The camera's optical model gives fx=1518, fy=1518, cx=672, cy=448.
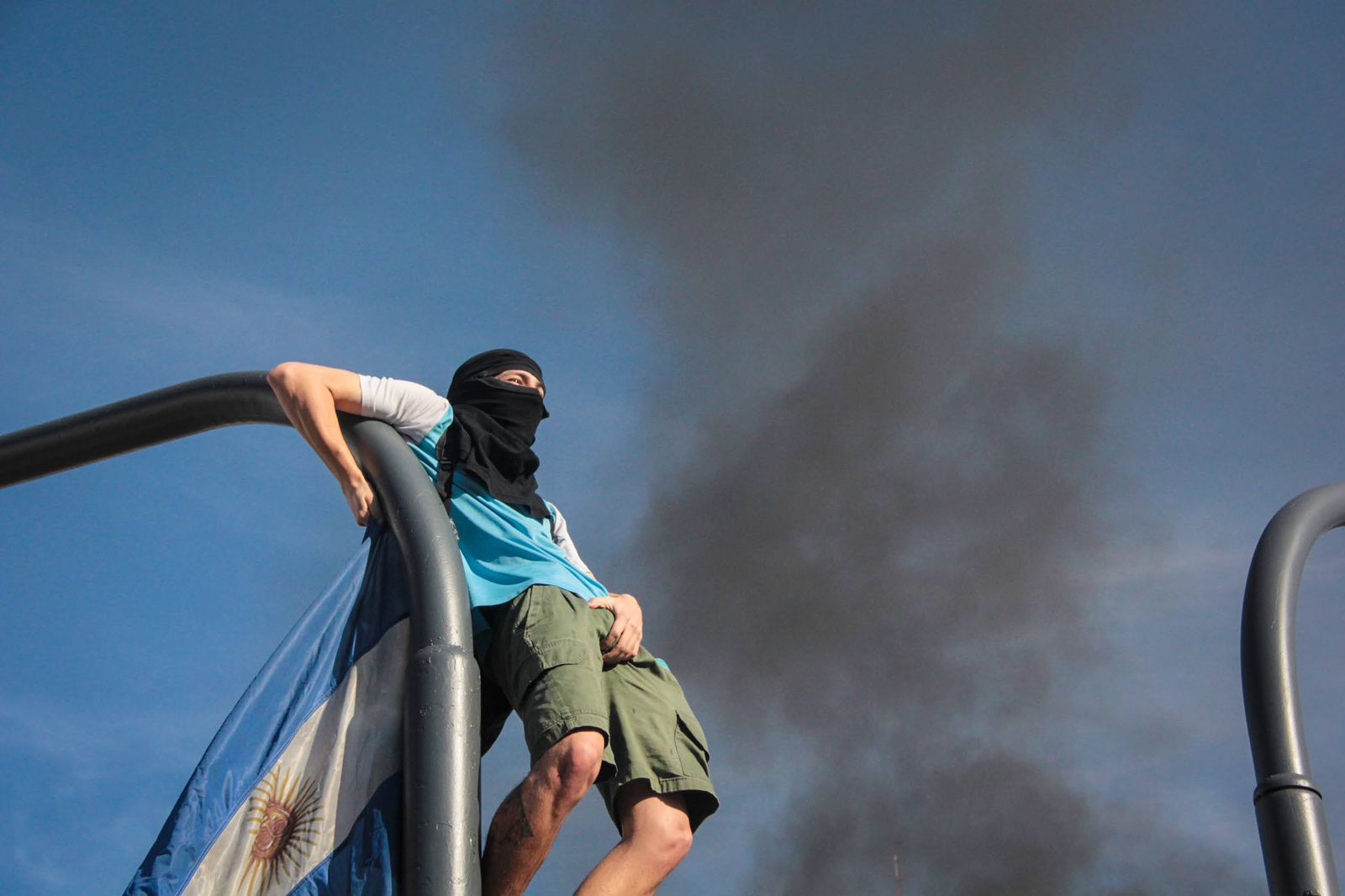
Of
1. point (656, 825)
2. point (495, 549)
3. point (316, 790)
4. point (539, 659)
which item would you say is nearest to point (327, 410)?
point (495, 549)

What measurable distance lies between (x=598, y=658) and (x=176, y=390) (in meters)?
1.49

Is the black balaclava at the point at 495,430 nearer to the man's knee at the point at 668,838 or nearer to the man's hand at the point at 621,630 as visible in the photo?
Answer: the man's hand at the point at 621,630

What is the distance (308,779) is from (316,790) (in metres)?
0.04

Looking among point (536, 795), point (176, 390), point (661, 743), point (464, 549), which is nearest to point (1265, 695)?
point (661, 743)

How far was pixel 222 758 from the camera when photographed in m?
3.91

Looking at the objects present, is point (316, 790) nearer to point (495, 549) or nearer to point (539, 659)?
point (539, 659)

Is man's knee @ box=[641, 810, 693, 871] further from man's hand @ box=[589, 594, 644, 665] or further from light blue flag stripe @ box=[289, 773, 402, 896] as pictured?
light blue flag stripe @ box=[289, 773, 402, 896]

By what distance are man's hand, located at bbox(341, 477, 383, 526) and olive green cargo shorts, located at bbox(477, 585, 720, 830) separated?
430 millimetres

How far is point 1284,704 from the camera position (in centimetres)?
418

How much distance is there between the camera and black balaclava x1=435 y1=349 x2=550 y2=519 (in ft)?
15.0

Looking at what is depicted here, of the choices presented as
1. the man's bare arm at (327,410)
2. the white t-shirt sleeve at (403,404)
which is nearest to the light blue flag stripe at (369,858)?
the man's bare arm at (327,410)

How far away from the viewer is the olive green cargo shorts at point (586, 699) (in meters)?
4.11

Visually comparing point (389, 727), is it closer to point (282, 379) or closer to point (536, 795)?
point (536, 795)

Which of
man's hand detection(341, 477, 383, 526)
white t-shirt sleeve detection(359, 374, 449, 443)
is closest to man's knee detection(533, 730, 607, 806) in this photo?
man's hand detection(341, 477, 383, 526)
